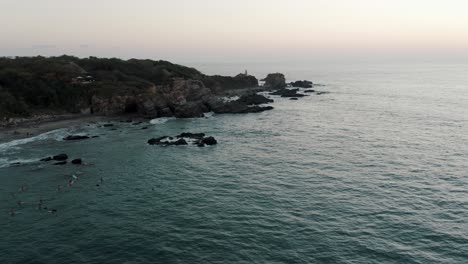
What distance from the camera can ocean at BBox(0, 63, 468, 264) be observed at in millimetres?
36406

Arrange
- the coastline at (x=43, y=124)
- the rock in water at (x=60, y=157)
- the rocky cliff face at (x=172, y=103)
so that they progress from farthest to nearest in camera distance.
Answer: the rocky cliff face at (x=172, y=103), the coastline at (x=43, y=124), the rock in water at (x=60, y=157)

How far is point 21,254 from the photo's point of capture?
1390 inches

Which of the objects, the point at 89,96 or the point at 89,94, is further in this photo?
the point at 89,94

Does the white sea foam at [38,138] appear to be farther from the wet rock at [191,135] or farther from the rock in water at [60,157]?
the wet rock at [191,135]

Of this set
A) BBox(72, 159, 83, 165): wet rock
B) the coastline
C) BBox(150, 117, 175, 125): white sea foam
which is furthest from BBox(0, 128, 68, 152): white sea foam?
BBox(150, 117, 175, 125): white sea foam

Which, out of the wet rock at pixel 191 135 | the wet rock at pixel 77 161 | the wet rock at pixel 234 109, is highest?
the wet rock at pixel 234 109

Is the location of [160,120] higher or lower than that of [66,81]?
lower

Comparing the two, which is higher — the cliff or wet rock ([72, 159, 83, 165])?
the cliff

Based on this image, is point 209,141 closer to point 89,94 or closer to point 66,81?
point 89,94

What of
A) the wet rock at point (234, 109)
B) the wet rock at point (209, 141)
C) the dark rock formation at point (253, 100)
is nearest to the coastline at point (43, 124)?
the wet rock at point (234, 109)

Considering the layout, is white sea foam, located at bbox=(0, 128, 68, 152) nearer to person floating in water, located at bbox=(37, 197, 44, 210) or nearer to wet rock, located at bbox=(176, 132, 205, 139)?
wet rock, located at bbox=(176, 132, 205, 139)

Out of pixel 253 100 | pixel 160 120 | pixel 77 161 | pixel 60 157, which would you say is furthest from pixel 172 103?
pixel 77 161

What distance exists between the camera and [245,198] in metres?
49.5

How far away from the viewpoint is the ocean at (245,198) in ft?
119
